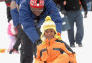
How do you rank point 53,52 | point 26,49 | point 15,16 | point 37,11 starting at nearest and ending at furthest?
point 53,52
point 37,11
point 26,49
point 15,16

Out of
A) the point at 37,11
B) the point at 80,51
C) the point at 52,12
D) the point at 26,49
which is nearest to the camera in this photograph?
the point at 37,11

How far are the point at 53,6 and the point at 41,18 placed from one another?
259 mm

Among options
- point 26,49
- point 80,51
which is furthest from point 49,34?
point 80,51

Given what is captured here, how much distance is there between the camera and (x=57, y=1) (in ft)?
34.4

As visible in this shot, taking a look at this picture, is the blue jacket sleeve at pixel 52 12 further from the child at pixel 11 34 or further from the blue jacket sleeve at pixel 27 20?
the child at pixel 11 34

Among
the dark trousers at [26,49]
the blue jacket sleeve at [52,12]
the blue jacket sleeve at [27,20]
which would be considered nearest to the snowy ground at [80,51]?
the dark trousers at [26,49]

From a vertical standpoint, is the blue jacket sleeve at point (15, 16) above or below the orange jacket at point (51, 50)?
above

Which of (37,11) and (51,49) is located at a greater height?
(37,11)

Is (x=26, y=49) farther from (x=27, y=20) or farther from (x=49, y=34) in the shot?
(x=49, y=34)

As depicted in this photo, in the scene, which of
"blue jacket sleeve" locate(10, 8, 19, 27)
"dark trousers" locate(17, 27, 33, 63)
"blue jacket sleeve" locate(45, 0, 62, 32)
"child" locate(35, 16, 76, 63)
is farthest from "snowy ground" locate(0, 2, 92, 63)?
"child" locate(35, 16, 76, 63)

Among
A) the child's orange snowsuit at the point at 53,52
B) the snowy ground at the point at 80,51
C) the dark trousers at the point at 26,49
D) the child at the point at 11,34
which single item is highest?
the child's orange snowsuit at the point at 53,52

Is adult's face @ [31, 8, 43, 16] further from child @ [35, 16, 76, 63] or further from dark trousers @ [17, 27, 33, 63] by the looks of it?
child @ [35, 16, 76, 63]

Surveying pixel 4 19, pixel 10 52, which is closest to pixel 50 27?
pixel 10 52

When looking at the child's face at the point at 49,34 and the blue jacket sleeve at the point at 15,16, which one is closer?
the child's face at the point at 49,34
